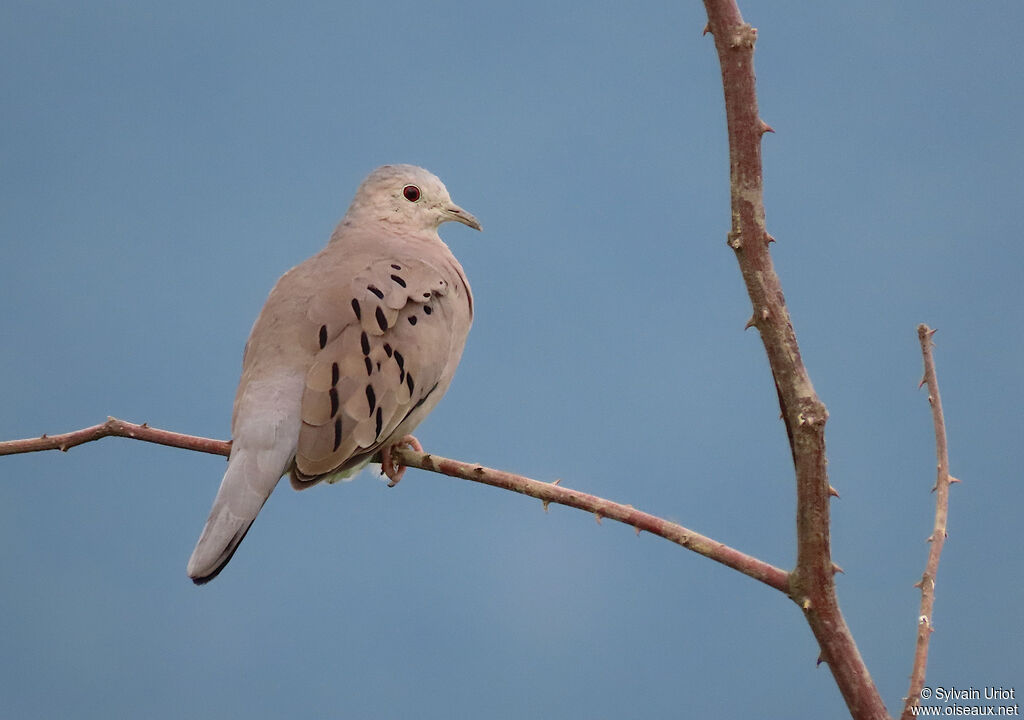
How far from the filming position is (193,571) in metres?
2.52

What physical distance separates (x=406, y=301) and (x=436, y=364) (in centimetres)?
20

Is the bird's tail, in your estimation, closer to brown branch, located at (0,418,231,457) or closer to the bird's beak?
brown branch, located at (0,418,231,457)

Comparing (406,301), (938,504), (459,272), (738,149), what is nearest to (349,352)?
(406,301)

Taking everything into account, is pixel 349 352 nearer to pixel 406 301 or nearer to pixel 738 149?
pixel 406 301

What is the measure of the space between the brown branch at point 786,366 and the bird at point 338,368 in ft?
3.89

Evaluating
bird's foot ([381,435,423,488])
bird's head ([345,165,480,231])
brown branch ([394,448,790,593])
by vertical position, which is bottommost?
brown branch ([394,448,790,593])

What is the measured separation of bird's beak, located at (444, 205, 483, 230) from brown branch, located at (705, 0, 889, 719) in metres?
1.83

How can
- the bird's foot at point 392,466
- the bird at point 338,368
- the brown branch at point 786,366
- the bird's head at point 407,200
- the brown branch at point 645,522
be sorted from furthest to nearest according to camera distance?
the bird's head at point 407,200 < the bird's foot at point 392,466 < the bird at point 338,368 < the brown branch at point 645,522 < the brown branch at point 786,366

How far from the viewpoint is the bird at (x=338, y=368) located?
2.79m

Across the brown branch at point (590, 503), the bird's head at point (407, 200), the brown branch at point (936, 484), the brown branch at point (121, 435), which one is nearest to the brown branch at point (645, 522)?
the brown branch at point (590, 503)

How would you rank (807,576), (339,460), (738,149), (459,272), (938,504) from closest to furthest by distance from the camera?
(738,149), (807,576), (938,504), (339,460), (459,272)

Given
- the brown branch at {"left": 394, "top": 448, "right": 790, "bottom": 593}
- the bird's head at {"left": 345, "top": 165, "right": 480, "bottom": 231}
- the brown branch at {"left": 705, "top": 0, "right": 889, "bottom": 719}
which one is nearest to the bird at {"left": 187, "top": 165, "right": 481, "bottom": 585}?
the bird's head at {"left": 345, "top": 165, "right": 480, "bottom": 231}

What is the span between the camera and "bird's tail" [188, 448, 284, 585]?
2.54 m

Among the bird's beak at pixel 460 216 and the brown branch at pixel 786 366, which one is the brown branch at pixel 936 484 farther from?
the bird's beak at pixel 460 216
